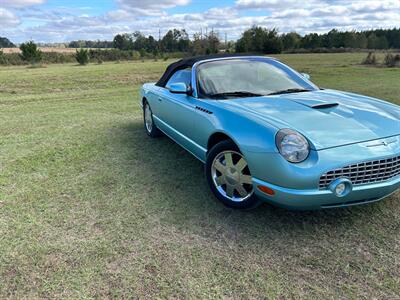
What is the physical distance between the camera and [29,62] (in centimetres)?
4153

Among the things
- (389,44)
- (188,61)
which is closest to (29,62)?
(188,61)

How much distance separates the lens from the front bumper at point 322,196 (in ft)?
8.77

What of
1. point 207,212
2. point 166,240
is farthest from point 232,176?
point 166,240

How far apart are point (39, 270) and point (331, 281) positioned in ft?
6.77

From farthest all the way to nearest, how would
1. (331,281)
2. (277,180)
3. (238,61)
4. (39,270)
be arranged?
(238,61) → (277,180) → (39,270) → (331,281)

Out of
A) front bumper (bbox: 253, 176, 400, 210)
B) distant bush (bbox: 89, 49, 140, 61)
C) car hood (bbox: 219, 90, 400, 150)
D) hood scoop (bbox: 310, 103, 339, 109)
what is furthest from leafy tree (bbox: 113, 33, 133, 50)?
front bumper (bbox: 253, 176, 400, 210)

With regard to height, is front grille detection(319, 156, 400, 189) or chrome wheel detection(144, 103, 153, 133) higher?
front grille detection(319, 156, 400, 189)

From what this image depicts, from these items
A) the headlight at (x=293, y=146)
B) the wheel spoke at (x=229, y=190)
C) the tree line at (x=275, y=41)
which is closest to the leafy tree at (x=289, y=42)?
the tree line at (x=275, y=41)

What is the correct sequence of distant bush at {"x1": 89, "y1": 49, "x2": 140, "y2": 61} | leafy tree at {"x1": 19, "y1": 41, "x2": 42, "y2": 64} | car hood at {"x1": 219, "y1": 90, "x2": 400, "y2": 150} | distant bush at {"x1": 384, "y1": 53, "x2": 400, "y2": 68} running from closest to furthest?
car hood at {"x1": 219, "y1": 90, "x2": 400, "y2": 150} → distant bush at {"x1": 384, "y1": 53, "x2": 400, "y2": 68} → leafy tree at {"x1": 19, "y1": 41, "x2": 42, "y2": 64} → distant bush at {"x1": 89, "y1": 49, "x2": 140, "y2": 61}

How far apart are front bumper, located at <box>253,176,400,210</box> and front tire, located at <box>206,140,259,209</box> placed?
30 cm

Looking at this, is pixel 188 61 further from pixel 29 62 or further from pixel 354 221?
pixel 29 62

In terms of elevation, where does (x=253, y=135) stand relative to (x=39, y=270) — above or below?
above

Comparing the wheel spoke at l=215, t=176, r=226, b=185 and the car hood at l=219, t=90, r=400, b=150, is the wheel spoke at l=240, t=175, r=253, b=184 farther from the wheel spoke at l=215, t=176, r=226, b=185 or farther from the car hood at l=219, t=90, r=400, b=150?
the car hood at l=219, t=90, r=400, b=150

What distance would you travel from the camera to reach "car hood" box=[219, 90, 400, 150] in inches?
111
